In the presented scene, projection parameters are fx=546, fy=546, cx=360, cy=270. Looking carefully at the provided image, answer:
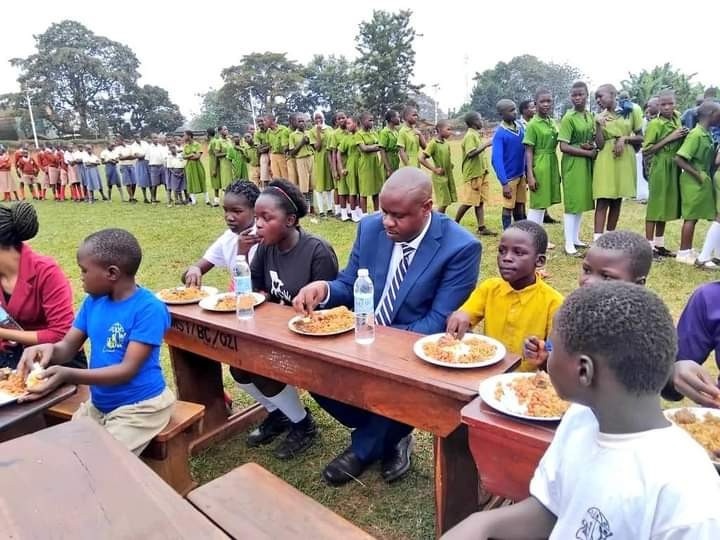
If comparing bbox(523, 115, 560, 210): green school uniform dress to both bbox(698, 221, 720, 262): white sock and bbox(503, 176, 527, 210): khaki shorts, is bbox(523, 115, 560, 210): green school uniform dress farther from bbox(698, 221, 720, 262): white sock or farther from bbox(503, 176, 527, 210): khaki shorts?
bbox(698, 221, 720, 262): white sock

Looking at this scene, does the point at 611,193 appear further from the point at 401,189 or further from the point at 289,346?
the point at 289,346

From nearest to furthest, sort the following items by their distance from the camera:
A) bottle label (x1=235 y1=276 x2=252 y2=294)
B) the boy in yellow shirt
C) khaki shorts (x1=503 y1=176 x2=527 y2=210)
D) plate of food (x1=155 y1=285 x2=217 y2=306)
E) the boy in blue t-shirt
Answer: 1. the boy in blue t-shirt
2. the boy in yellow shirt
3. bottle label (x1=235 y1=276 x2=252 y2=294)
4. plate of food (x1=155 y1=285 x2=217 y2=306)
5. khaki shorts (x1=503 y1=176 x2=527 y2=210)

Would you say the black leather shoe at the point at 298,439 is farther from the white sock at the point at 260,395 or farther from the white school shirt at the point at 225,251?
the white school shirt at the point at 225,251

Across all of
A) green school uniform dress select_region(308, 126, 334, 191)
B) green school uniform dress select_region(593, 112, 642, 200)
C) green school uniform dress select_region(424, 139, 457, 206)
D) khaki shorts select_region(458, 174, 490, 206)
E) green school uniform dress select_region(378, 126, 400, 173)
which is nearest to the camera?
green school uniform dress select_region(593, 112, 642, 200)

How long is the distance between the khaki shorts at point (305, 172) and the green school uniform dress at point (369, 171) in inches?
77.8

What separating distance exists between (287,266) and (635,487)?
2.59m

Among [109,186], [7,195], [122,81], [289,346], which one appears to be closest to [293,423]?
[289,346]

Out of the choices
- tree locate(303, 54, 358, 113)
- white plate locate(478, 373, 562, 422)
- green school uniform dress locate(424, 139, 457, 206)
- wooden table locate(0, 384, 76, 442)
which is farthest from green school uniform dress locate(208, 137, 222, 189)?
tree locate(303, 54, 358, 113)

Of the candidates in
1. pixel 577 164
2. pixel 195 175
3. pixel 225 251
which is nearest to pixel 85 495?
pixel 225 251

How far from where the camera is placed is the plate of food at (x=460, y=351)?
7.44 ft

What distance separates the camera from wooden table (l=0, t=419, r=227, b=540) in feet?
4.90

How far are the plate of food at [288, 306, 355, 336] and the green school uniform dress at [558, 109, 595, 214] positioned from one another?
17.1ft

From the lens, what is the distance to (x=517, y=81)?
65.3m

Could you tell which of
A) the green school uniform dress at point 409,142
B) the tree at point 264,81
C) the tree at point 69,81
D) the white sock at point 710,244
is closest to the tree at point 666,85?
the green school uniform dress at point 409,142
